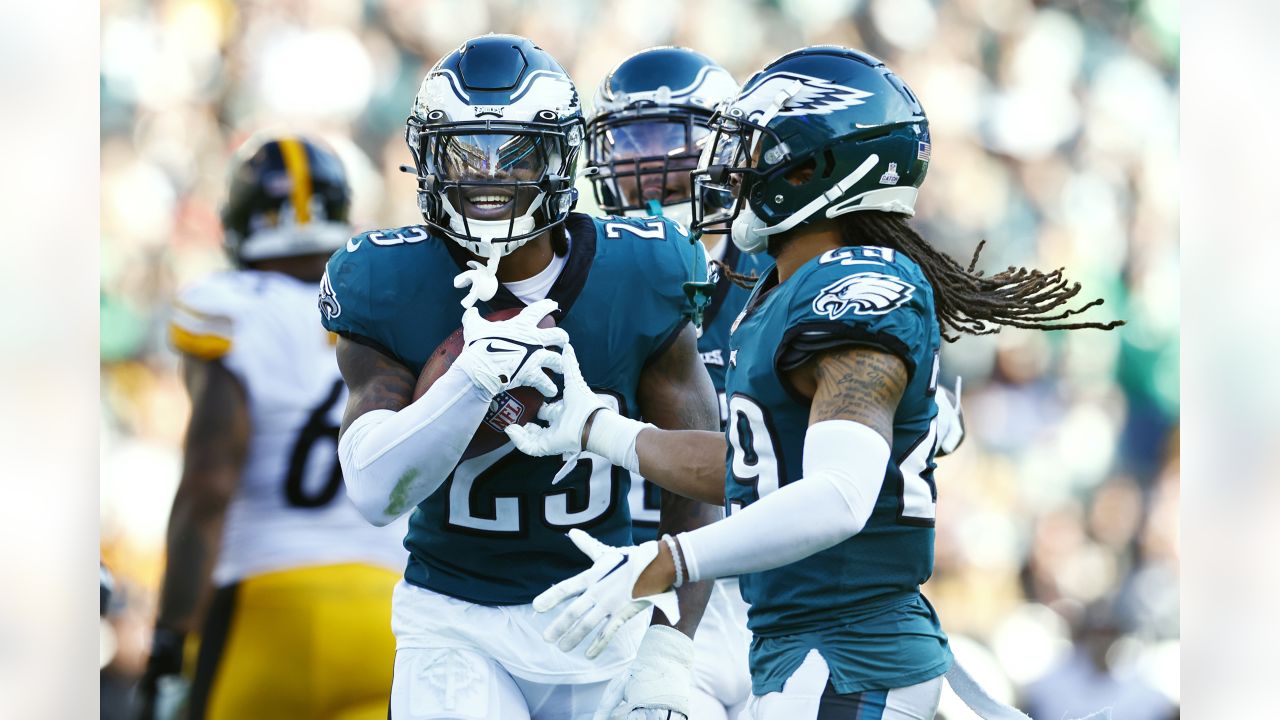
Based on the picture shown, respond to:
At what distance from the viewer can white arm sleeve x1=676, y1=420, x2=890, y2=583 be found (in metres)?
1.74

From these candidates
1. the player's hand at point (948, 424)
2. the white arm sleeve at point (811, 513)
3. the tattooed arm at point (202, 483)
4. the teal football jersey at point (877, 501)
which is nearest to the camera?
the white arm sleeve at point (811, 513)

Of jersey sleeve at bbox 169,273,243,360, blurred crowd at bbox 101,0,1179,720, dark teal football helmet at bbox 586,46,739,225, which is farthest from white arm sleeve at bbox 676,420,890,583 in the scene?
blurred crowd at bbox 101,0,1179,720

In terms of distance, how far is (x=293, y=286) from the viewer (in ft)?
13.3

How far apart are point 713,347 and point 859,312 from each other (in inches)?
61.9

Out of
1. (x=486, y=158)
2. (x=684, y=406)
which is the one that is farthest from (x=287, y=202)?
(x=684, y=406)

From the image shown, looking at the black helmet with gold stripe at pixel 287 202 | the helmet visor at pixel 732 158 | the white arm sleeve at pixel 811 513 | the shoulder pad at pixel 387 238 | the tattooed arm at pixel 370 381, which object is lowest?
the black helmet with gold stripe at pixel 287 202

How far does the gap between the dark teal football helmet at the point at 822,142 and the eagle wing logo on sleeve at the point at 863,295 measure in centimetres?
25

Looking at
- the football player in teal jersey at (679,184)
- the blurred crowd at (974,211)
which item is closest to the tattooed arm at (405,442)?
the football player in teal jersey at (679,184)

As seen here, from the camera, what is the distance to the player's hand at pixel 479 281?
2.33 m

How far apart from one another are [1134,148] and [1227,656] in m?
2.71

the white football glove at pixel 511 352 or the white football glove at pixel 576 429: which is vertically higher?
the white football glove at pixel 511 352

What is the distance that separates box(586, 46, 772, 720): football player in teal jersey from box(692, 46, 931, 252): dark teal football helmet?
118cm

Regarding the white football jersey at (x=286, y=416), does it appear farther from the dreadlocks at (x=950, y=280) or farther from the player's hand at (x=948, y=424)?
the dreadlocks at (x=950, y=280)

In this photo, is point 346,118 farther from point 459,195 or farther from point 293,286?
point 459,195
